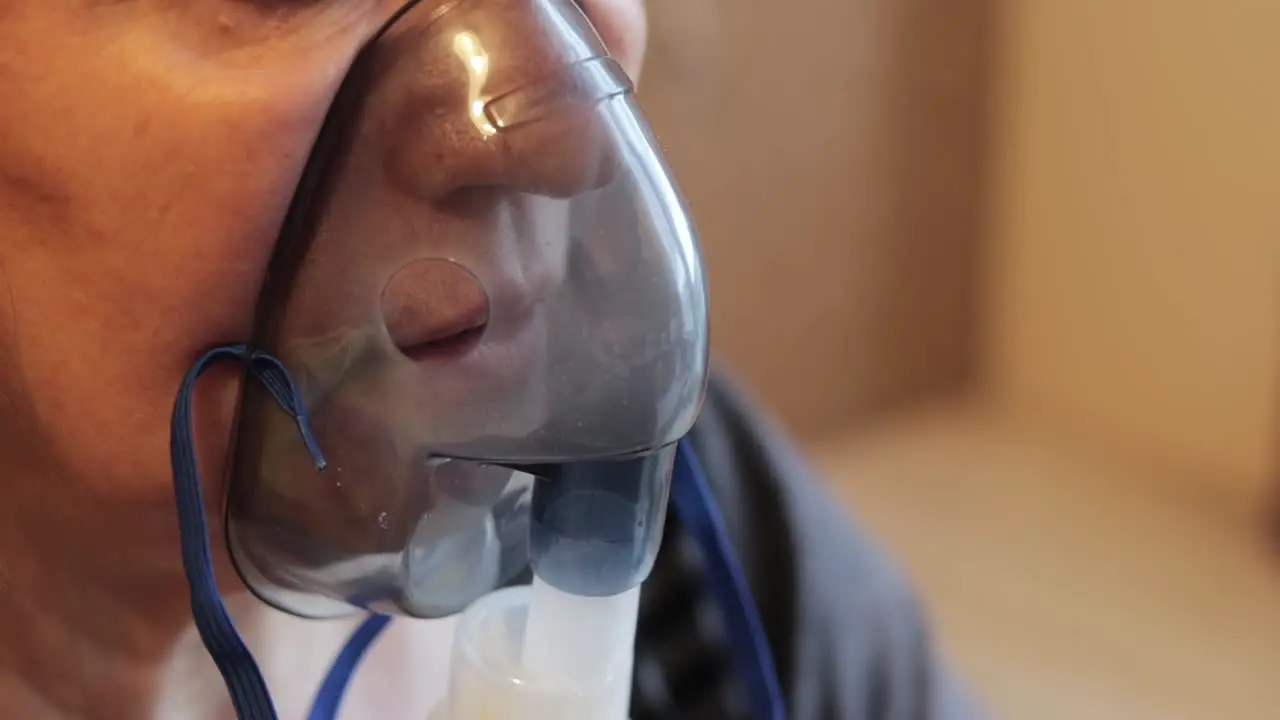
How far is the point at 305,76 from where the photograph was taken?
0.45 m

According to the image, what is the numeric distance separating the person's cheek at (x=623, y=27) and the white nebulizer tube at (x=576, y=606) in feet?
0.54

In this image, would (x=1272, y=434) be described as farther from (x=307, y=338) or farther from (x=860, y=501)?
(x=307, y=338)

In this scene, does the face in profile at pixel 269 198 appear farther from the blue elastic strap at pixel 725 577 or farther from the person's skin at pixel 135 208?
the blue elastic strap at pixel 725 577

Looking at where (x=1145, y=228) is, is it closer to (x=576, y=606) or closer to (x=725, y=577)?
(x=725, y=577)

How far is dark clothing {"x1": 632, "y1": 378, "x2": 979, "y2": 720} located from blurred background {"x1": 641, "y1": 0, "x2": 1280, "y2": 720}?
2.03ft

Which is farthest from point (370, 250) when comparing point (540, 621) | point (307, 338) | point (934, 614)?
point (934, 614)

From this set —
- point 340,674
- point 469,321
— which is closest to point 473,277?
point 469,321

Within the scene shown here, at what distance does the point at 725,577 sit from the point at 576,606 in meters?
0.16

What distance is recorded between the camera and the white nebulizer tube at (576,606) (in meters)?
0.47

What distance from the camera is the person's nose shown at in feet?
1.44

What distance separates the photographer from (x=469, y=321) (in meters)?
0.45

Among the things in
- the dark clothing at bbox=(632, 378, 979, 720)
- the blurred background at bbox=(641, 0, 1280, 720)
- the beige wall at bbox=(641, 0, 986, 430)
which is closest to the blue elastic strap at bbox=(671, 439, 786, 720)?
the dark clothing at bbox=(632, 378, 979, 720)

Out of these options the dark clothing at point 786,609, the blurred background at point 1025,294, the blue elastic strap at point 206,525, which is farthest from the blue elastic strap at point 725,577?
the blurred background at point 1025,294

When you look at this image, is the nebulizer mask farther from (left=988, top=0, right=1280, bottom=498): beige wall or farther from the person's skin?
(left=988, top=0, right=1280, bottom=498): beige wall
